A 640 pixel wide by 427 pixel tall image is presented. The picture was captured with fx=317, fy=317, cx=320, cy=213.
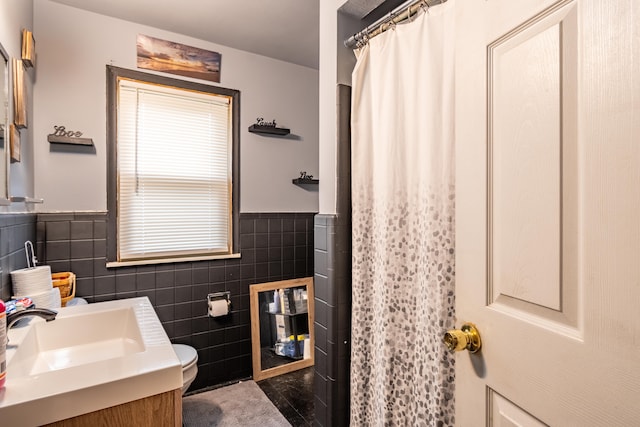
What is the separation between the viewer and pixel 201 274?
7.86ft

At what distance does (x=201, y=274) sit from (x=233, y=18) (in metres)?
1.81

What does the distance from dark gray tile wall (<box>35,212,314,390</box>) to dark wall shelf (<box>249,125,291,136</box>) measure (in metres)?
0.68

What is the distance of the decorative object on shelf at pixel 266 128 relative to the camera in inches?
99.9

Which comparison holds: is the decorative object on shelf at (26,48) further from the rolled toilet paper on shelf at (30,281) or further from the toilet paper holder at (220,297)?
the toilet paper holder at (220,297)

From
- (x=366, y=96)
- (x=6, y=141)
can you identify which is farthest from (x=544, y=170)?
(x=6, y=141)

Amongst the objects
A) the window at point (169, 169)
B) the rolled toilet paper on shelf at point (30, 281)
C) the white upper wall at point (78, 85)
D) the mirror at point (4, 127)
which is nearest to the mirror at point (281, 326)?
the window at point (169, 169)

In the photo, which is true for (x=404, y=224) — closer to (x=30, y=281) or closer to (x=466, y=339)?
(x=466, y=339)

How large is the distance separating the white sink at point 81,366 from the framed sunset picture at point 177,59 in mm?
1670

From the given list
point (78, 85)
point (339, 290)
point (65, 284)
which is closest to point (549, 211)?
point (339, 290)

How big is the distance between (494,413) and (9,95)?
2.18 metres

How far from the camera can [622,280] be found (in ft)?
1.69

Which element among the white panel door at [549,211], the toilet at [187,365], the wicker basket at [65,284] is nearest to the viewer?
the white panel door at [549,211]

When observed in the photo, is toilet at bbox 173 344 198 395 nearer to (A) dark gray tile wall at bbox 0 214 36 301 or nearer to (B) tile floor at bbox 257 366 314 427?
(B) tile floor at bbox 257 366 314 427

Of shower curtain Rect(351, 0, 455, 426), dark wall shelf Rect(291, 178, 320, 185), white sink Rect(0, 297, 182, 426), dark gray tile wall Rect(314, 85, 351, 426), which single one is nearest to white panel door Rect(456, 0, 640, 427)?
shower curtain Rect(351, 0, 455, 426)
